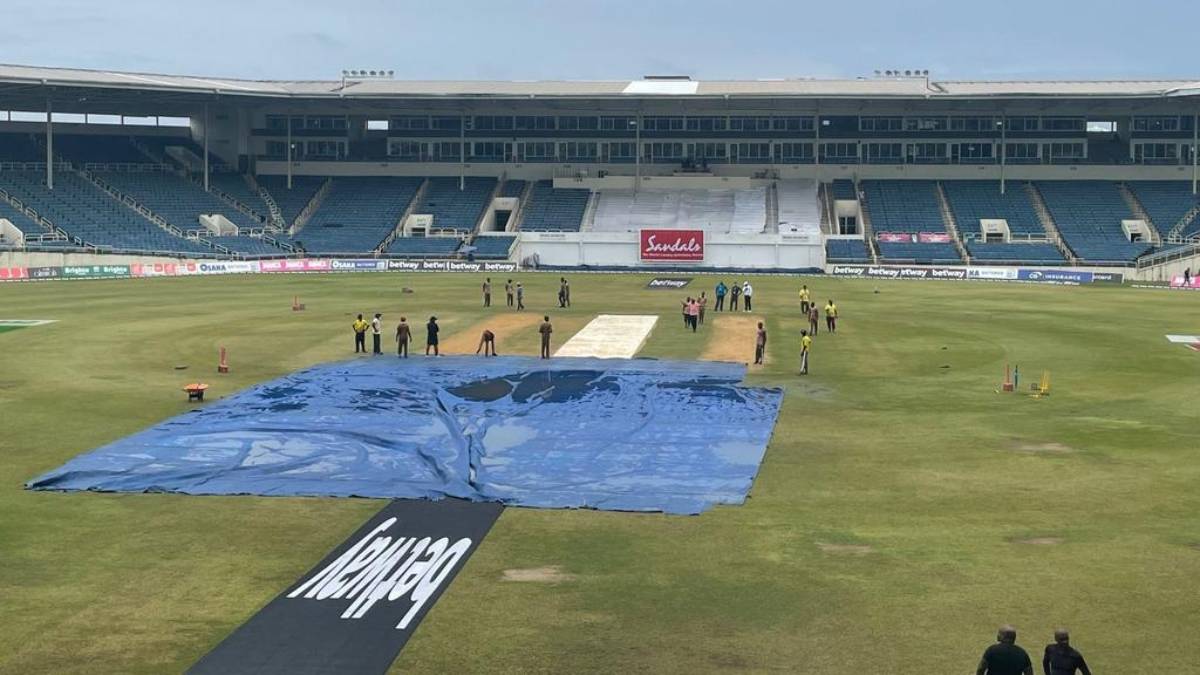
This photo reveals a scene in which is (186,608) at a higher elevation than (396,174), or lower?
lower

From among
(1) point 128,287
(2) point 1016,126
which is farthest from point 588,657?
(2) point 1016,126

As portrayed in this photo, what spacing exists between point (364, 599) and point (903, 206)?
335 feet

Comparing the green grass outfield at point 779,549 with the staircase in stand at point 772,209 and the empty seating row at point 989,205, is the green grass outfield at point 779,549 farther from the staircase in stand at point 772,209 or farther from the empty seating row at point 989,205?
the staircase in stand at point 772,209

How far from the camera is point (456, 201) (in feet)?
399

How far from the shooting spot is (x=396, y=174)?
129 meters

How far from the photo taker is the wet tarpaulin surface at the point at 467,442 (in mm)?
26672

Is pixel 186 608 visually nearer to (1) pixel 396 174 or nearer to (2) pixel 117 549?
(2) pixel 117 549

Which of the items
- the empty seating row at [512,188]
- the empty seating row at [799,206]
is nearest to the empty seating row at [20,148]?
the empty seating row at [512,188]

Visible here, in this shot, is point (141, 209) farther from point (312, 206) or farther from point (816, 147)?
point (816, 147)

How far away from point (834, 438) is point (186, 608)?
60.9 ft

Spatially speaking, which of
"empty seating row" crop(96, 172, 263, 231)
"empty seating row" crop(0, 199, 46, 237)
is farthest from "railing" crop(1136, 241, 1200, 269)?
"empty seating row" crop(0, 199, 46, 237)

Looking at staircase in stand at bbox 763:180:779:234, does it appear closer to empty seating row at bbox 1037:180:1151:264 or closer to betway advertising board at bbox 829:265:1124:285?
betway advertising board at bbox 829:265:1124:285

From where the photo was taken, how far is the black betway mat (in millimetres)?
17047

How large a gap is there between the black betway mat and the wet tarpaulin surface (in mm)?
2025
